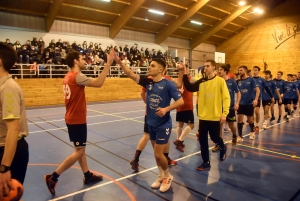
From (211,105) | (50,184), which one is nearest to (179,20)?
(211,105)

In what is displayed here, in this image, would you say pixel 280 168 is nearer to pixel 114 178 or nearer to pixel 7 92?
pixel 114 178

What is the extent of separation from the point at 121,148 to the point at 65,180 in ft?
6.44

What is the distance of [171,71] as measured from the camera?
2448 centimetres

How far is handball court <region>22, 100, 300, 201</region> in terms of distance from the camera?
11.5 feet

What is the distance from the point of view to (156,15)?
2420 centimetres

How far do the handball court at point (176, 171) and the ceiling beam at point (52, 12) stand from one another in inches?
524

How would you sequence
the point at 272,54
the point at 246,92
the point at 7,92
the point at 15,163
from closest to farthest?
the point at 7,92 → the point at 15,163 → the point at 246,92 → the point at 272,54

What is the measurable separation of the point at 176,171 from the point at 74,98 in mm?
2289

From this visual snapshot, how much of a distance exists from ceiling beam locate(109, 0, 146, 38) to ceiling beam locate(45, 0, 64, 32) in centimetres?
605

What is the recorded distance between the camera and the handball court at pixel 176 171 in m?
3.50

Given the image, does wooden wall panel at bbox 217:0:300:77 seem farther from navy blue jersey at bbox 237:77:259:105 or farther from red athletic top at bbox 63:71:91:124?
red athletic top at bbox 63:71:91:124

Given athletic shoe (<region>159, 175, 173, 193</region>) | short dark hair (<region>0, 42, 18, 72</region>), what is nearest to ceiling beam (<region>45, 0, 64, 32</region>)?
athletic shoe (<region>159, 175, 173, 193</region>)

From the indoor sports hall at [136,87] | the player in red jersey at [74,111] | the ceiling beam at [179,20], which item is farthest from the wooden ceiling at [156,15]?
the player in red jersey at [74,111]

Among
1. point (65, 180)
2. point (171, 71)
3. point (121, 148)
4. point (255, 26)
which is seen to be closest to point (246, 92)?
point (121, 148)
